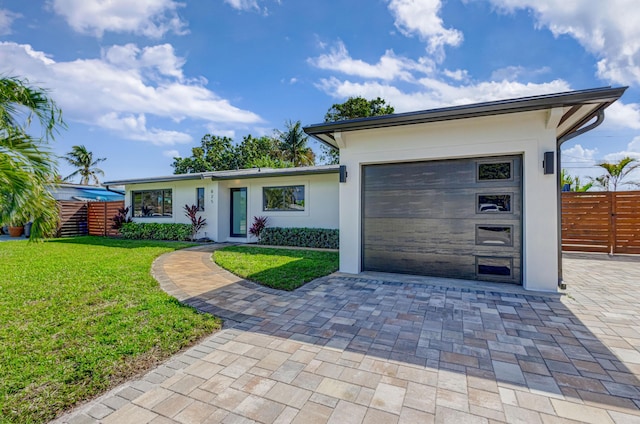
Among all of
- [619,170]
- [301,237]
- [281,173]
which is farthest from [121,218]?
[619,170]

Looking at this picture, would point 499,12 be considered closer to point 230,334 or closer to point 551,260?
point 551,260

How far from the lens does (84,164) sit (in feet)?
117

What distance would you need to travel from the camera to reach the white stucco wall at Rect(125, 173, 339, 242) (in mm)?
11516

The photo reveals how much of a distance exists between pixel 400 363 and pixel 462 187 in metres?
4.29

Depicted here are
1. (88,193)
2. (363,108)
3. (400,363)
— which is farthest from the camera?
(363,108)

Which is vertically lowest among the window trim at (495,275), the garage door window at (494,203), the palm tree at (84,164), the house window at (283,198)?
the window trim at (495,275)

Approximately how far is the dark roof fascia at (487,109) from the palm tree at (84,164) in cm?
4056

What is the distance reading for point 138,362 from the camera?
9.27 ft

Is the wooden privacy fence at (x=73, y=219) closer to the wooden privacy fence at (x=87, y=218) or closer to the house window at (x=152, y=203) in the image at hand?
the wooden privacy fence at (x=87, y=218)

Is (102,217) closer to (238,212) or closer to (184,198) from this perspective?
(184,198)

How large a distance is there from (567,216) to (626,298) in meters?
6.04

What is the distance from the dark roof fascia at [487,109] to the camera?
4.32 meters

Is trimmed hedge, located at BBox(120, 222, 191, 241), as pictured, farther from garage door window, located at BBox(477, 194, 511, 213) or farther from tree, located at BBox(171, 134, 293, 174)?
tree, located at BBox(171, 134, 293, 174)

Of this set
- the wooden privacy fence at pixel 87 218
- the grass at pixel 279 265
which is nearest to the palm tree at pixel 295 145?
the wooden privacy fence at pixel 87 218
